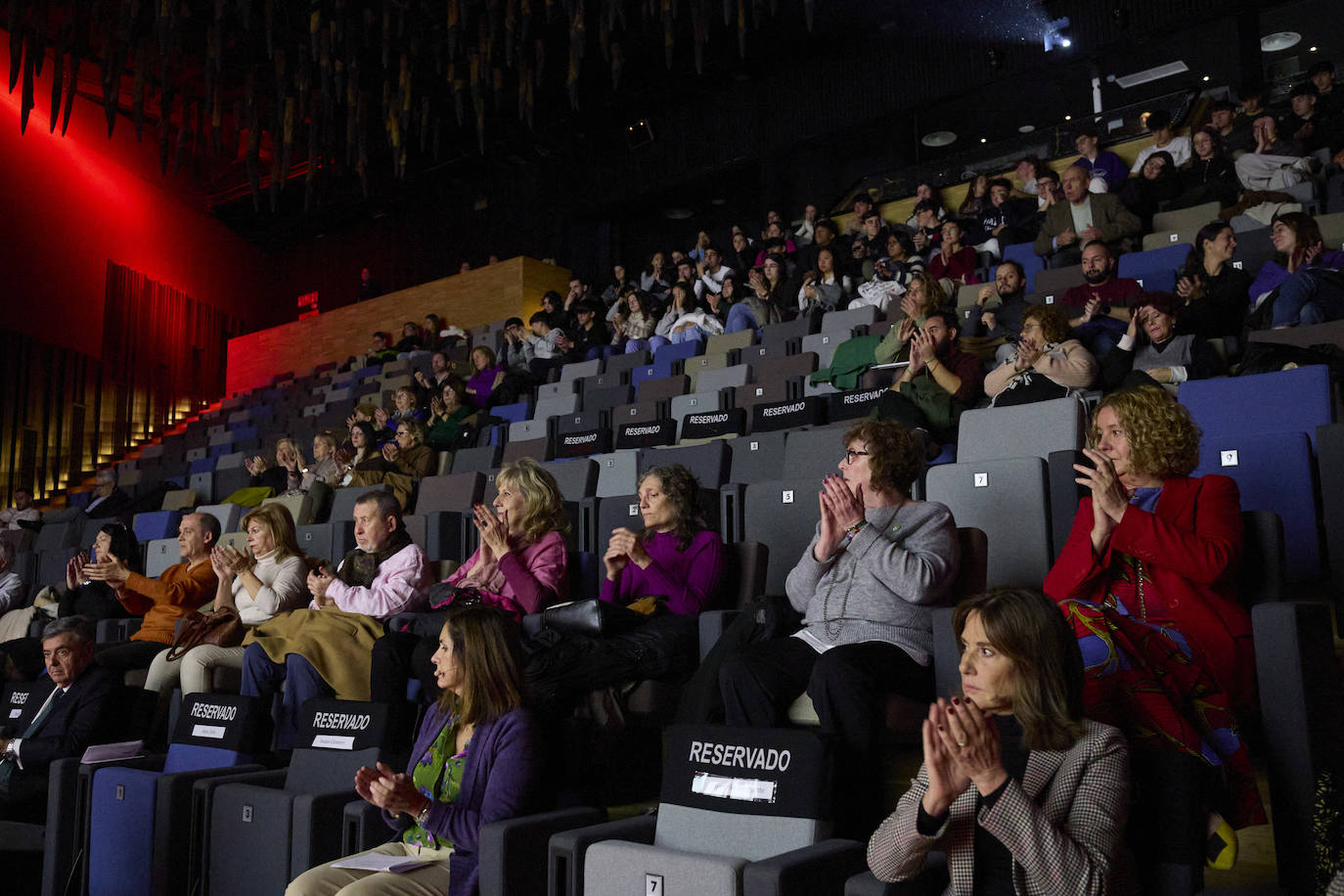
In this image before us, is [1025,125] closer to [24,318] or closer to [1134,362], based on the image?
[1134,362]

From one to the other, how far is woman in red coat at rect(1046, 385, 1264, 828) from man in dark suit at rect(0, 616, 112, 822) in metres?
2.58

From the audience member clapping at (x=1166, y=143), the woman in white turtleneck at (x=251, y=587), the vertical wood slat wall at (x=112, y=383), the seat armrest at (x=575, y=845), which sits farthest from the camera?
the vertical wood slat wall at (x=112, y=383)

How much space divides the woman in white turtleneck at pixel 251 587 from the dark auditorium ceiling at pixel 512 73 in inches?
173

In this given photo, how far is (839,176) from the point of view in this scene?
10102mm

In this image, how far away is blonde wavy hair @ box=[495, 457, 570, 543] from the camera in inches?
111

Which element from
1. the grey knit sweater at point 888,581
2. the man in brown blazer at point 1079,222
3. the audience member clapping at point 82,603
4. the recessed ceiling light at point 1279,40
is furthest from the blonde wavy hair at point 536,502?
the recessed ceiling light at point 1279,40

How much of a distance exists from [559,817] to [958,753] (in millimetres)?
807

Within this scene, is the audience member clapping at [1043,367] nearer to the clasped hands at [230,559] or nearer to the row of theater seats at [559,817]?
the row of theater seats at [559,817]

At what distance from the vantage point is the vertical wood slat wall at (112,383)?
9391mm

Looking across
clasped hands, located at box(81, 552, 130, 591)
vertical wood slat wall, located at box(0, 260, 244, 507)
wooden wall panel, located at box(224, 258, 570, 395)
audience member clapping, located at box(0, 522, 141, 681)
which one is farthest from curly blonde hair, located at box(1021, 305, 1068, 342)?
vertical wood slat wall, located at box(0, 260, 244, 507)

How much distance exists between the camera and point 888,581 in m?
2.01

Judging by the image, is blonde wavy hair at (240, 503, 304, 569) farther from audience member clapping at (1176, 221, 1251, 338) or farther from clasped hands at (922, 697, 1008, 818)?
audience member clapping at (1176, 221, 1251, 338)

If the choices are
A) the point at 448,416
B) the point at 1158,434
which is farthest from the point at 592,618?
the point at 448,416

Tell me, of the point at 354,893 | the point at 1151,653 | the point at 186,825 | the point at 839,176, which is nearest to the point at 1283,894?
the point at 1151,653
